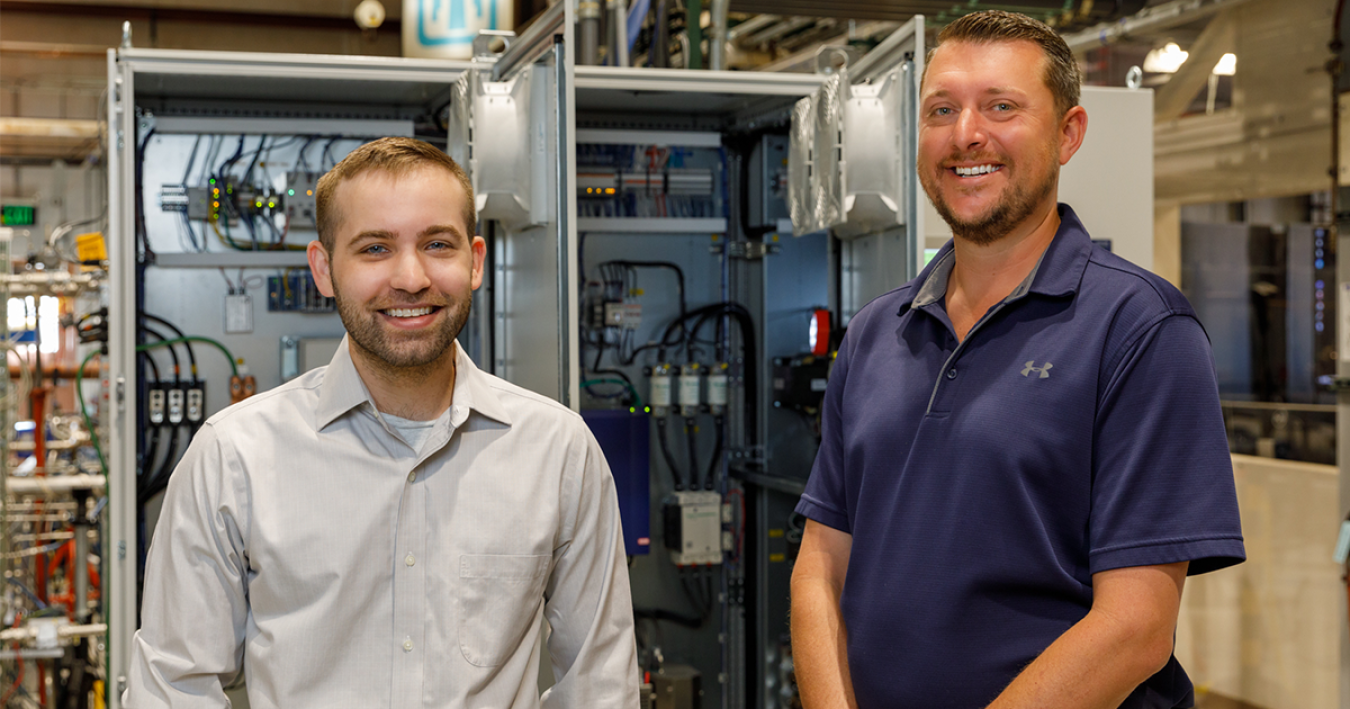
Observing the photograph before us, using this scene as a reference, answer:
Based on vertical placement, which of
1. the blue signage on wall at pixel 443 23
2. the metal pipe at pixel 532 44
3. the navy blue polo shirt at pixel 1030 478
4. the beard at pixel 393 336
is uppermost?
the blue signage on wall at pixel 443 23

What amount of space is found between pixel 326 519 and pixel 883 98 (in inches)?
95.6

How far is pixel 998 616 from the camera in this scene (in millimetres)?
1312

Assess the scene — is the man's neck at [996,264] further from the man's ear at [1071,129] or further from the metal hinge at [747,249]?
the metal hinge at [747,249]

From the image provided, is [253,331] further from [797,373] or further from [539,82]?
[797,373]

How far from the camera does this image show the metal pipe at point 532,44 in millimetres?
3033

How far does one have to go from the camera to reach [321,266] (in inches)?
62.7

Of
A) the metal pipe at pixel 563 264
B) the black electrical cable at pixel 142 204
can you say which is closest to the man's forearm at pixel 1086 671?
the metal pipe at pixel 563 264

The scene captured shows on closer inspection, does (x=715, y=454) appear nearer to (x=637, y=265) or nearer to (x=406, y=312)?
(x=637, y=265)

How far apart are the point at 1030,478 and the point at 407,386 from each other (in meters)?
0.87

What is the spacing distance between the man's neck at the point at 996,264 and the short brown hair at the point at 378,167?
71cm

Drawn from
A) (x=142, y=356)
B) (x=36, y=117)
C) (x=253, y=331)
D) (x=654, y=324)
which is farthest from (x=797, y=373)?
(x=36, y=117)

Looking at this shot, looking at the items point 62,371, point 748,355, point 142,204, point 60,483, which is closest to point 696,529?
point 748,355

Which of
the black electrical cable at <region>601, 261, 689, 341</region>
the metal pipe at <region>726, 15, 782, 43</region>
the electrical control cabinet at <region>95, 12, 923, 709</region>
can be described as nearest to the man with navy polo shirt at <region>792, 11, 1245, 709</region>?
the electrical control cabinet at <region>95, 12, 923, 709</region>

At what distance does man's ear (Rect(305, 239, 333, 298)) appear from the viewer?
Answer: 1.57 m
